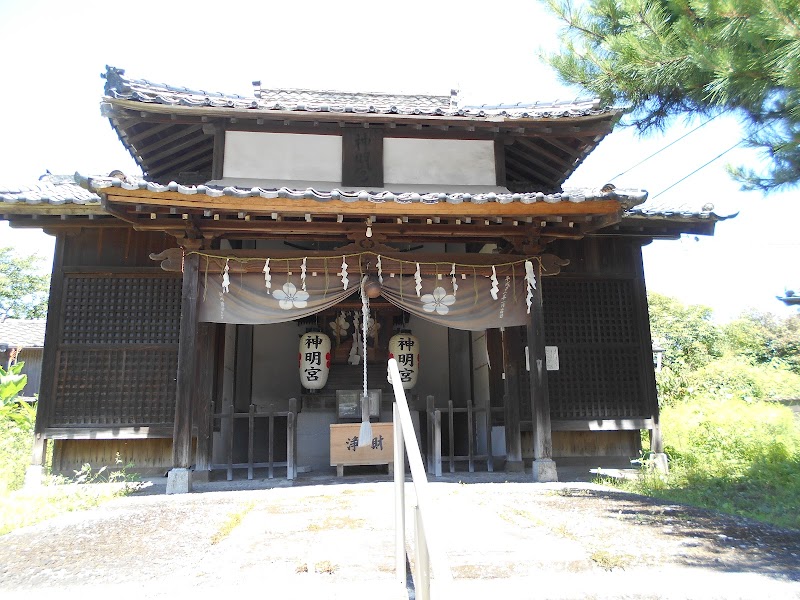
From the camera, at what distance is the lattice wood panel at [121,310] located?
329 inches

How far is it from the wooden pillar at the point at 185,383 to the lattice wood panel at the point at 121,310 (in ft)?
3.04

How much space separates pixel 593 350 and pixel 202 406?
568 cm

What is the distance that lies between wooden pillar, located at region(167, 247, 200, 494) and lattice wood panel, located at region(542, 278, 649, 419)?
16.5 feet

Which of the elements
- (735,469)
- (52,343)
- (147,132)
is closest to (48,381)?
(52,343)

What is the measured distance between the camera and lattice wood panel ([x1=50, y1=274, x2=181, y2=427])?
323 inches

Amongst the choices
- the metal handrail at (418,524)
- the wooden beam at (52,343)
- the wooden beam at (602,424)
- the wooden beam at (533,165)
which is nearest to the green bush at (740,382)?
the wooden beam at (602,424)

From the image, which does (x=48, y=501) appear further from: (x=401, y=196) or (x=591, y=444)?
(x=591, y=444)

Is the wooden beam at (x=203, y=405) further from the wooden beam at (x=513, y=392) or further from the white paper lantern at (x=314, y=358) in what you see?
the wooden beam at (x=513, y=392)

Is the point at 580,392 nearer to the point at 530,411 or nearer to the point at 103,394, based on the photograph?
the point at 530,411

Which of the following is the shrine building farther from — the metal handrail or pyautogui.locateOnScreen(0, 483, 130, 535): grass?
the metal handrail

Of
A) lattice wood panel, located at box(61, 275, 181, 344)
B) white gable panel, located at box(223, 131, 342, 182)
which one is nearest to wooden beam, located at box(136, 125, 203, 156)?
white gable panel, located at box(223, 131, 342, 182)

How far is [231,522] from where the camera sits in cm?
505

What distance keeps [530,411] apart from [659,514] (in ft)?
11.8

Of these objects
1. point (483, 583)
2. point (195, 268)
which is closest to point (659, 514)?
point (483, 583)
